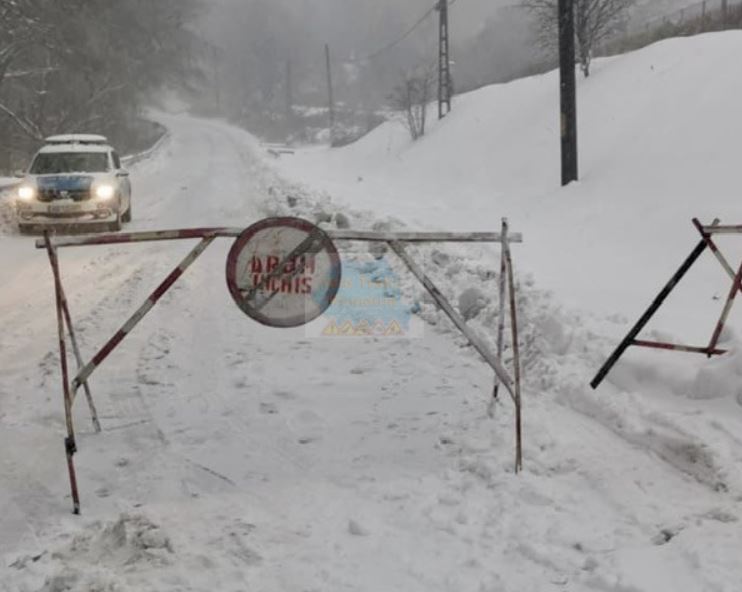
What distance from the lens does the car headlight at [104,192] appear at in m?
14.5

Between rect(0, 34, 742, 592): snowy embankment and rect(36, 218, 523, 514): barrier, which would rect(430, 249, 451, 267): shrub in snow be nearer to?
rect(0, 34, 742, 592): snowy embankment

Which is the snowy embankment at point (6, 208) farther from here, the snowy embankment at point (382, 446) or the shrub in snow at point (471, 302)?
the shrub in snow at point (471, 302)

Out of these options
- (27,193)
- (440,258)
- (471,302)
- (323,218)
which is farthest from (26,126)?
(471,302)

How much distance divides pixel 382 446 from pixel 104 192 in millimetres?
11429

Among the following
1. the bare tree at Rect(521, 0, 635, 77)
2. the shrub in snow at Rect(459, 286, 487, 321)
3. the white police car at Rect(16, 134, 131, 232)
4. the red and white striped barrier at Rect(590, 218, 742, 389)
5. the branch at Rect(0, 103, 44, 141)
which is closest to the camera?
the red and white striped barrier at Rect(590, 218, 742, 389)

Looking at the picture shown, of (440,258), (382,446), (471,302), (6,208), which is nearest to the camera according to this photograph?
(382,446)

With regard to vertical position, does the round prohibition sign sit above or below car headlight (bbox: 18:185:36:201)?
below

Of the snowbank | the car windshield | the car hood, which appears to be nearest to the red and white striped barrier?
the snowbank

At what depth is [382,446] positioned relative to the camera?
506cm

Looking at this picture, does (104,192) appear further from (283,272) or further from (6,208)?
(283,272)

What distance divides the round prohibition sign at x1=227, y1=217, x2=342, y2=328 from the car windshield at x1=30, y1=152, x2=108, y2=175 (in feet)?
39.6

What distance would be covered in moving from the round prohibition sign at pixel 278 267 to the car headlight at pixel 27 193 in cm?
1142

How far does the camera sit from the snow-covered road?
11.7 ft

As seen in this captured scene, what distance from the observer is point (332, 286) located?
4.78 metres
